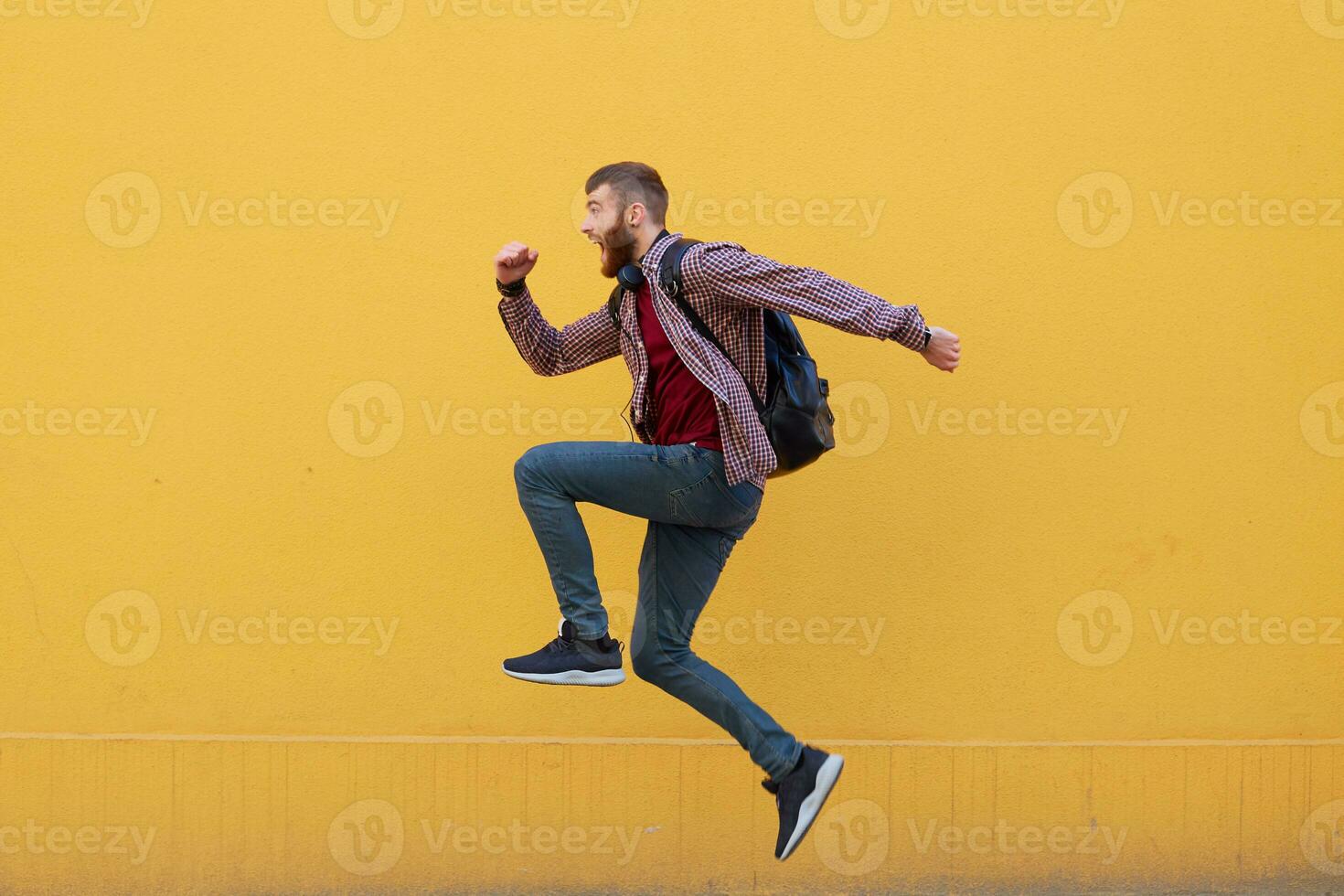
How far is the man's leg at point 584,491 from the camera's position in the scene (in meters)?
3.44

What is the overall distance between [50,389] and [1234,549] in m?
4.15

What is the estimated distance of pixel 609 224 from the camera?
11.5ft

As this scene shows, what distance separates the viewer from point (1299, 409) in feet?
14.8

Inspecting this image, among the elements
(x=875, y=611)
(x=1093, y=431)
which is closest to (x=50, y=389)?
(x=875, y=611)

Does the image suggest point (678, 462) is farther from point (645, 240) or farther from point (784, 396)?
point (645, 240)

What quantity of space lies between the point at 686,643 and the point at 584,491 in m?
0.52

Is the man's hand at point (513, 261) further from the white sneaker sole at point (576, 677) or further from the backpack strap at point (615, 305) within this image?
the white sneaker sole at point (576, 677)

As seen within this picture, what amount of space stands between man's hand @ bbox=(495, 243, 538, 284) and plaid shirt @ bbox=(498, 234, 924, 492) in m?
0.30

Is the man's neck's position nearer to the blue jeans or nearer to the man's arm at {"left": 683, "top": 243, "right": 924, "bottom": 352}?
the man's arm at {"left": 683, "top": 243, "right": 924, "bottom": 352}

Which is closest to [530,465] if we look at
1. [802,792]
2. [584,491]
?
[584,491]

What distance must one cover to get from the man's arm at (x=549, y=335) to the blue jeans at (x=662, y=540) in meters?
0.38

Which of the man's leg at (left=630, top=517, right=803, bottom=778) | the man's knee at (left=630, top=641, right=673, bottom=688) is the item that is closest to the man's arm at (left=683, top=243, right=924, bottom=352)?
the man's leg at (left=630, top=517, right=803, bottom=778)

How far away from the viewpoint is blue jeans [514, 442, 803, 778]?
345 cm

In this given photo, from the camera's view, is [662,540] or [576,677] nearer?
[576,677]
